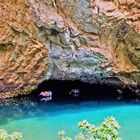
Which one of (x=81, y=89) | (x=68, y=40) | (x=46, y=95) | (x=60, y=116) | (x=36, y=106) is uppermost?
(x=68, y=40)

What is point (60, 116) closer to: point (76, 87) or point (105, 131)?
point (76, 87)

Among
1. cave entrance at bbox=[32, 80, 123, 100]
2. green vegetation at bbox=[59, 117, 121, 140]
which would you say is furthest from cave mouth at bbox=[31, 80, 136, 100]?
green vegetation at bbox=[59, 117, 121, 140]

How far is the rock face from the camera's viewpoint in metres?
8.29

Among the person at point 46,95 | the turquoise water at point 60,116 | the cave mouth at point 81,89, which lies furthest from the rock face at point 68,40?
the turquoise water at point 60,116

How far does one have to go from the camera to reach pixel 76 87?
9.20 meters

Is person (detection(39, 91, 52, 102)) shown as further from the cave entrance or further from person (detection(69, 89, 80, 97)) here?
person (detection(69, 89, 80, 97))

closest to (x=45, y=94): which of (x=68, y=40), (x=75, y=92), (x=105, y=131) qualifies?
(x=75, y=92)

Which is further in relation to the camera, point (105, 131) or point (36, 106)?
point (36, 106)

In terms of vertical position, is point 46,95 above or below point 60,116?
above

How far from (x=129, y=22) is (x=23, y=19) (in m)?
2.14

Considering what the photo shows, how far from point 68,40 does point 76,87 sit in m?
1.28

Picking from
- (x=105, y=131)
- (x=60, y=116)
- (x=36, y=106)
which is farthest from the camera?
(x=36, y=106)

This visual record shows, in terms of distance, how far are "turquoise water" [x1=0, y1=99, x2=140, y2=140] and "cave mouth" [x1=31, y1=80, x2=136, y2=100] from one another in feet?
1.37

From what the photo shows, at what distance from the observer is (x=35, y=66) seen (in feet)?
28.9
